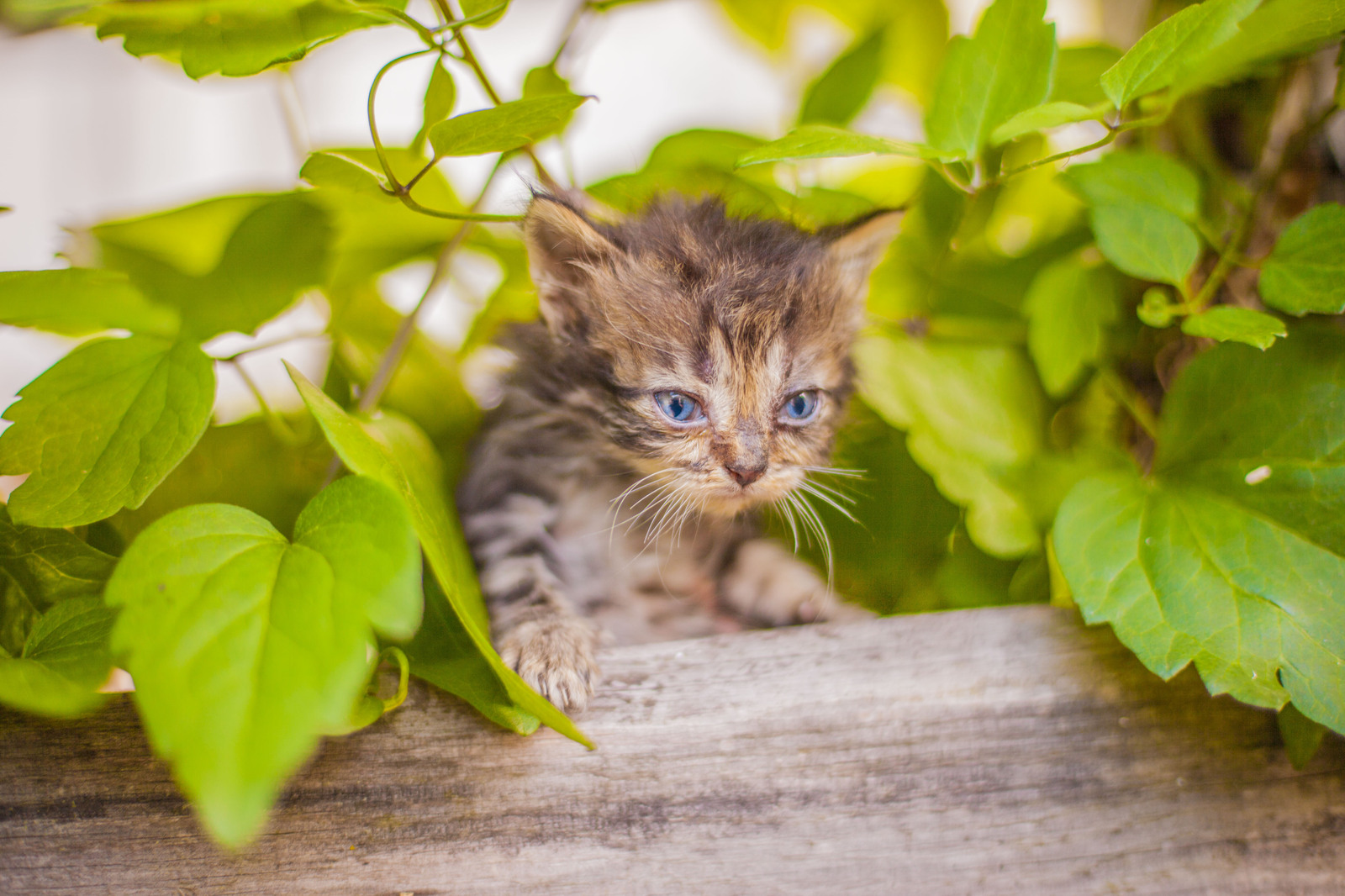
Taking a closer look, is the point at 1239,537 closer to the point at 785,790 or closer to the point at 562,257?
the point at 785,790

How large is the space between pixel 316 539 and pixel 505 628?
333 millimetres

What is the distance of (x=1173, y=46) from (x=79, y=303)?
1.02m

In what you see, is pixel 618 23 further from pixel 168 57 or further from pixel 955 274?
pixel 168 57

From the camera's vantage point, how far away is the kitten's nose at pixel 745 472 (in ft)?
2.93

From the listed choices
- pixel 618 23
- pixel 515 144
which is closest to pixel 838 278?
pixel 515 144

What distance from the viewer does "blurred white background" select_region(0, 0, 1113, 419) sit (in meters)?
2.20

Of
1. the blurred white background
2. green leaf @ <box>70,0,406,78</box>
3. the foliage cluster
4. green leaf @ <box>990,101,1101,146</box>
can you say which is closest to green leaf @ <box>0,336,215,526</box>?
the foliage cluster

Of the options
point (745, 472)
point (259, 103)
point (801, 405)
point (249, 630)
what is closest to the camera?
point (249, 630)

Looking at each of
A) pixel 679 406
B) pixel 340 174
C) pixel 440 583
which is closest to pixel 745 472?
pixel 679 406

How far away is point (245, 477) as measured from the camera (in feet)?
3.10

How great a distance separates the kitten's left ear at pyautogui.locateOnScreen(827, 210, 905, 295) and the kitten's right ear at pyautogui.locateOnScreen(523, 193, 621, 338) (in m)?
0.29

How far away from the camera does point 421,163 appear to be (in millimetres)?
1098

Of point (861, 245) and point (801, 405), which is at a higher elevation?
point (861, 245)

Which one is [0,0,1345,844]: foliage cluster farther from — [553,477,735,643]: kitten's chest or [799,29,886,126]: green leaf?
[553,477,735,643]: kitten's chest
